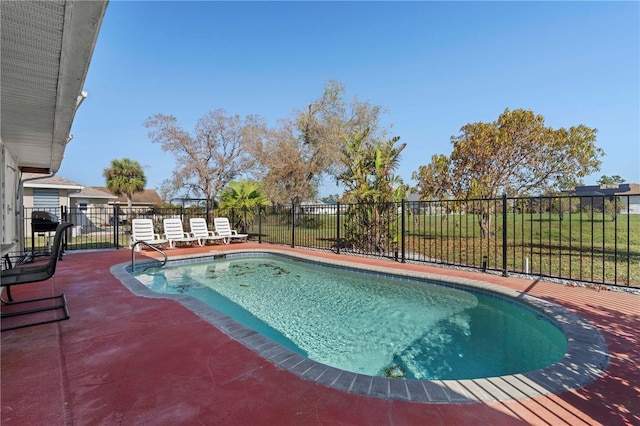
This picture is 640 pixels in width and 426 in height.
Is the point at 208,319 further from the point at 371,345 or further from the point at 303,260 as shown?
the point at 303,260

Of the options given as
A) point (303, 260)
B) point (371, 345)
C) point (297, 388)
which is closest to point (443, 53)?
point (303, 260)

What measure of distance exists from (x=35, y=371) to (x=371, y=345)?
3.55 metres

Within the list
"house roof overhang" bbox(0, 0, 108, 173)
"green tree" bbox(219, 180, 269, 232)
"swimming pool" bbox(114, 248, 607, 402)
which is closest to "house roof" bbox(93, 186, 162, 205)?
"green tree" bbox(219, 180, 269, 232)

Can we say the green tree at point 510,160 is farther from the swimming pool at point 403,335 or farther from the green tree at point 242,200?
the green tree at point 242,200

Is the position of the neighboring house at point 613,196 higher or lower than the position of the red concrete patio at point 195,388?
higher

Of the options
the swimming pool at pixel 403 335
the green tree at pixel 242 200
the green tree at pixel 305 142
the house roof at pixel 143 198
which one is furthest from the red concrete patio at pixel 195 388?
the house roof at pixel 143 198

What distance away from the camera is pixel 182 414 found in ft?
6.57

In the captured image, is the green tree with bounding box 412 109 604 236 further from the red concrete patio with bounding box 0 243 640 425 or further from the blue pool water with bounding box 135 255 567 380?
the red concrete patio with bounding box 0 243 640 425

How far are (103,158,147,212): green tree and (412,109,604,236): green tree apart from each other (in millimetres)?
24609

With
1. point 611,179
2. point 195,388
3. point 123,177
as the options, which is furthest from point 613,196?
point 611,179

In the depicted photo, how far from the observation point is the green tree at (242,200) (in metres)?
13.6

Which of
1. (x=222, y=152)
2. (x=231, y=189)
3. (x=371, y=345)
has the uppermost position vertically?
(x=222, y=152)

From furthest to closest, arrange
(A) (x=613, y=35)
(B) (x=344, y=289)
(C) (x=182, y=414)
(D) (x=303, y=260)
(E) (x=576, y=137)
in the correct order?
1. (E) (x=576, y=137)
2. (D) (x=303, y=260)
3. (A) (x=613, y=35)
4. (B) (x=344, y=289)
5. (C) (x=182, y=414)

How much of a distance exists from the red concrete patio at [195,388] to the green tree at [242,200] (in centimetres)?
996
